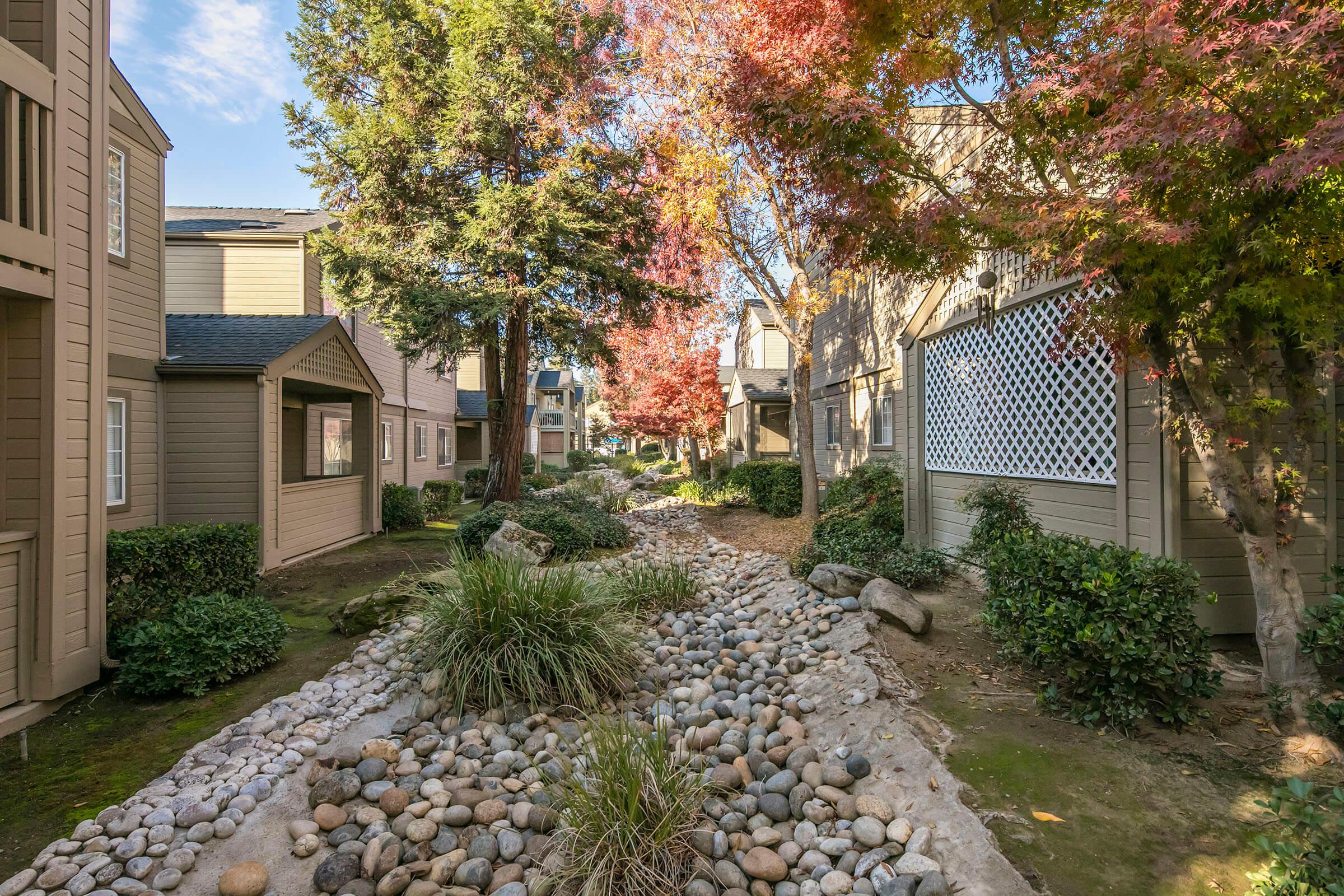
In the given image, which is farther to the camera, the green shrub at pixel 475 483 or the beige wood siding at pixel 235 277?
the green shrub at pixel 475 483

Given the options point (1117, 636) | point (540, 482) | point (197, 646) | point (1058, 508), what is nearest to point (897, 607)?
point (1117, 636)

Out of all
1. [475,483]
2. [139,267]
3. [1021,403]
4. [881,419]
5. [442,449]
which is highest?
[139,267]

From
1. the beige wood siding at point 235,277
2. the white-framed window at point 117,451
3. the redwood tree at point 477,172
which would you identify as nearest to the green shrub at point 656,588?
the redwood tree at point 477,172

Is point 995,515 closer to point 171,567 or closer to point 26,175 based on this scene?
point 171,567

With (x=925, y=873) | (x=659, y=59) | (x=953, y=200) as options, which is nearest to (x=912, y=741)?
(x=925, y=873)

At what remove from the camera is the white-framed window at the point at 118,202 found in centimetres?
784

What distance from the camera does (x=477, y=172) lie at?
11.5 metres

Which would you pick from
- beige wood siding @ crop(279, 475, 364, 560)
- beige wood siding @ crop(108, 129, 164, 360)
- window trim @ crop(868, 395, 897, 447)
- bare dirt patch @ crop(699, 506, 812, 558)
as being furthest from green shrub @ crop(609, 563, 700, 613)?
beige wood siding @ crop(108, 129, 164, 360)

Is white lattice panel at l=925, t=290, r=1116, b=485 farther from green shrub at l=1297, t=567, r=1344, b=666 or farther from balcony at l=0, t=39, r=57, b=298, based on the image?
balcony at l=0, t=39, r=57, b=298

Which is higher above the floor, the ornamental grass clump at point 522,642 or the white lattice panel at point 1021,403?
the white lattice panel at point 1021,403

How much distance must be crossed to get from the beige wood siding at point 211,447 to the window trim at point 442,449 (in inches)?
424

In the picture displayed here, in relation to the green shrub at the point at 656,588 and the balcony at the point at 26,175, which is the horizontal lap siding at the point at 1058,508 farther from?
the balcony at the point at 26,175

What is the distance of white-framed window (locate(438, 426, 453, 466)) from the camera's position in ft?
63.8

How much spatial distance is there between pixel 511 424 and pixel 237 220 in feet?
26.2
